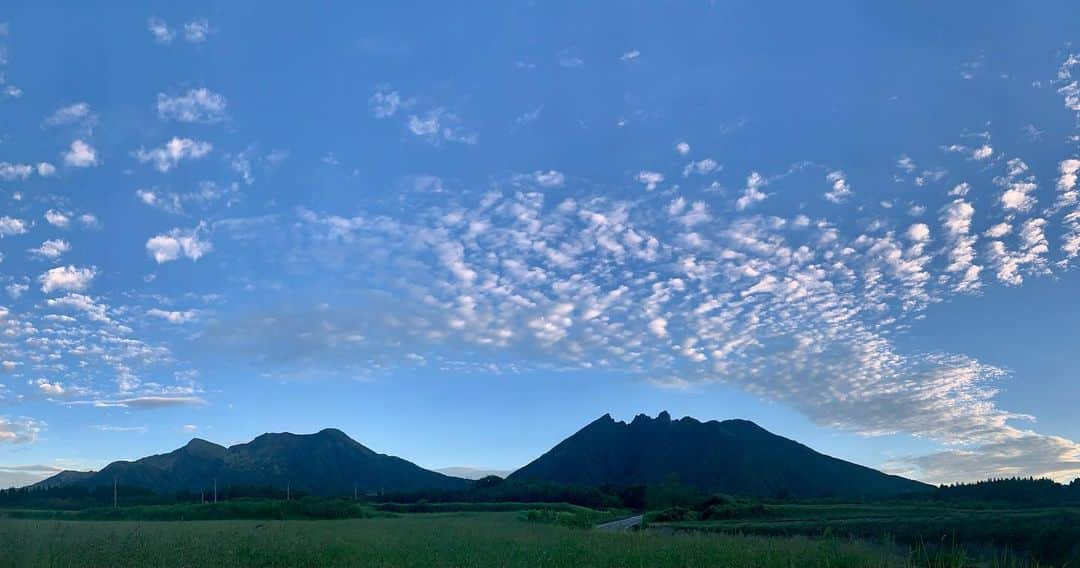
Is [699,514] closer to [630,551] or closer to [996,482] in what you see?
[996,482]

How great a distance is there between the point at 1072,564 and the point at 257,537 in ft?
74.2

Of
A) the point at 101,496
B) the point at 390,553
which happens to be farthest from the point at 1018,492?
the point at 101,496

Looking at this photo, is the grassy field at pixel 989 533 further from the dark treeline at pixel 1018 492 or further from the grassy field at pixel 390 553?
the dark treeline at pixel 1018 492

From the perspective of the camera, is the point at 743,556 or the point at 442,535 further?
the point at 442,535

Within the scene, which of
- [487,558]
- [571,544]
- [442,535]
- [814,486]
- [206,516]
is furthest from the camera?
[814,486]

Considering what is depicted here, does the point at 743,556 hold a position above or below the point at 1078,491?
above

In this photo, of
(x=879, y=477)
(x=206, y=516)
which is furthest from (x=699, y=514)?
(x=879, y=477)

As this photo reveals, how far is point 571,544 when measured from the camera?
69.7 ft

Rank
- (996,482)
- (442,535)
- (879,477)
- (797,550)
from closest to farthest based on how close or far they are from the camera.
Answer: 1. (797,550)
2. (442,535)
3. (996,482)
4. (879,477)

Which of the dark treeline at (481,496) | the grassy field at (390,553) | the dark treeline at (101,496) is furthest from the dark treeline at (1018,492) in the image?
the dark treeline at (101,496)

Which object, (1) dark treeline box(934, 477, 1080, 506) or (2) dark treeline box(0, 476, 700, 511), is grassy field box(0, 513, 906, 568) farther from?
(2) dark treeline box(0, 476, 700, 511)

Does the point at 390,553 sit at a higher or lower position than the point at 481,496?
higher

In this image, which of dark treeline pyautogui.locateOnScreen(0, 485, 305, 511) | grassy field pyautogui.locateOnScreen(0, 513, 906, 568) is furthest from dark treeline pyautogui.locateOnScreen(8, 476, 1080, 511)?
grassy field pyautogui.locateOnScreen(0, 513, 906, 568)

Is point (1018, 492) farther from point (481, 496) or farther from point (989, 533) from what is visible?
point (481, 496)
